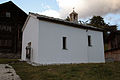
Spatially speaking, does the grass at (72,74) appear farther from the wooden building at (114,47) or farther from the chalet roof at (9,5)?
the chalet roof at (9,5)

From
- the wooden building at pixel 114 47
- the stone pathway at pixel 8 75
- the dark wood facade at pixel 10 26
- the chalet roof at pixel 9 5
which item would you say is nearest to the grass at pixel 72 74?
the stone pathway at pixel 8 75

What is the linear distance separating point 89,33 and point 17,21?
17049 mm

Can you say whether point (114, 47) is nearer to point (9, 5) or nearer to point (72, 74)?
point (72, 74)

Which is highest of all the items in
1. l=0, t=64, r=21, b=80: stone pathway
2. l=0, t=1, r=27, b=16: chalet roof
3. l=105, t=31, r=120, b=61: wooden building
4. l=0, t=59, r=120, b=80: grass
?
l=0, t=1, r=27, b=16: chalet roof

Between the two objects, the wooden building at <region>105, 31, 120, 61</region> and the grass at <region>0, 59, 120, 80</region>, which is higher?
the wooden building at <region>105, 31, 120, 61</region>

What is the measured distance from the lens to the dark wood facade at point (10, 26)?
2570 cm

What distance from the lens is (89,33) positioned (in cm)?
1596

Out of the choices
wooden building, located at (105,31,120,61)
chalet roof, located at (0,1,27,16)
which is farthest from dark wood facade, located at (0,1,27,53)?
wooden building, located at (105,31,120,61)

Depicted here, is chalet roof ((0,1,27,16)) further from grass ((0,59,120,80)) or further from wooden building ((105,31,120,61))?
grass ((0,59,120,80))

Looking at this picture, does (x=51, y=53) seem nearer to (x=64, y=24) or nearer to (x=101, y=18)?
(x=64, y=24)

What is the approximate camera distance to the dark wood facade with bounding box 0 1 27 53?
25.7m

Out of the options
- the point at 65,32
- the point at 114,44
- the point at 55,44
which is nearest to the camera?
the point at 55,44

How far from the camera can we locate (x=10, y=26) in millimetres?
26609

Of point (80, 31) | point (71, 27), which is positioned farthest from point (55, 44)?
point (80, 31)
